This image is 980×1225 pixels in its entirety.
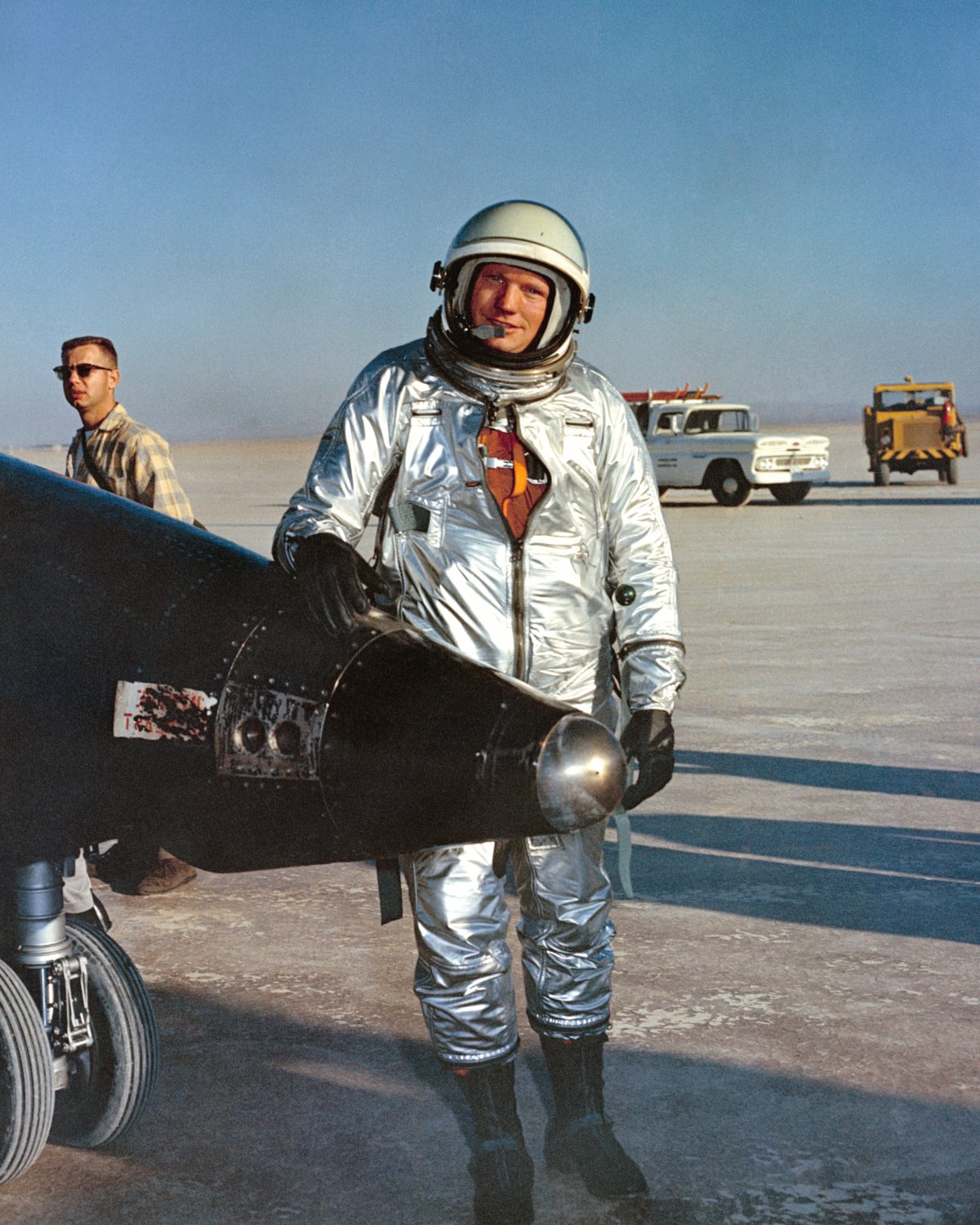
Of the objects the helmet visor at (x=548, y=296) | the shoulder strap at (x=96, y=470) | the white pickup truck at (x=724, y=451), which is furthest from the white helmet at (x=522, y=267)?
the white pickup truck at (x=724, y=451)

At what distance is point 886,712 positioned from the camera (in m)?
8.08

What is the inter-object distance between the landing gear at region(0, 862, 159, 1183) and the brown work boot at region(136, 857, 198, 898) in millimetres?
1896

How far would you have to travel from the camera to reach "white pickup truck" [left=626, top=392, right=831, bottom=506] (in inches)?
1030

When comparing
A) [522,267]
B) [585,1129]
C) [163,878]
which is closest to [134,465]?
[163,878]

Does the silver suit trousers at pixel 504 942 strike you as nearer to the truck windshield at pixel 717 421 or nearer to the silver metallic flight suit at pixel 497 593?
the silver metallic flight suit at pixel 497 593

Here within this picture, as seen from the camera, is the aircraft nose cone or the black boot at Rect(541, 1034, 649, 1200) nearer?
the aircraft nose cone

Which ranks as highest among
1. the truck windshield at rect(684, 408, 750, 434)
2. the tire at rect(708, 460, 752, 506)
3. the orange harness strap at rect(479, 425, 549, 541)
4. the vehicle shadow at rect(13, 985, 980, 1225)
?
the truck windshield at rect(684, 408, 750, 434)

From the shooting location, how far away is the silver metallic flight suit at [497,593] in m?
3.21

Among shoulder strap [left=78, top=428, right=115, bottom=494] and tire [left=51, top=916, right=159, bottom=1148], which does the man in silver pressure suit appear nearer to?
tire [left=51, top=916, right=159, bottom=1148]

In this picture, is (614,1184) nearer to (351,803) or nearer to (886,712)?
(351,803)

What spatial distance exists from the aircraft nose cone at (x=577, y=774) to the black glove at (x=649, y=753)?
1.26 ft

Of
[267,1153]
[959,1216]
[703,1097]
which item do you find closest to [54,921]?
[267,1153]

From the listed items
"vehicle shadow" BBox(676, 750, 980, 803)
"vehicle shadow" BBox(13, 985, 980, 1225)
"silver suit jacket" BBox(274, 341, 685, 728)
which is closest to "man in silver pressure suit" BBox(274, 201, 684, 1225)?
"silver suit jacket" BBox(274, 341, 685, 728)

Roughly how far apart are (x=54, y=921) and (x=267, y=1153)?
2.26 feet
